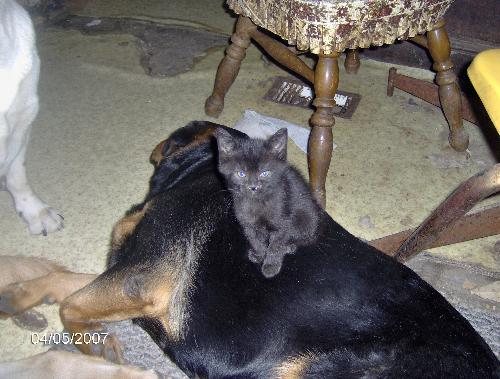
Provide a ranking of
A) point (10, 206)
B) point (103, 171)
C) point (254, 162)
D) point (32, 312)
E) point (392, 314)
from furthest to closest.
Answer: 1. point (103, 171)
2. point (10, 206)
3. point (32, 312)
4. point (254, 162)
5. point (392, 314)

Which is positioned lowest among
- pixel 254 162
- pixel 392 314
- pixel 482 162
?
pixel 482 162

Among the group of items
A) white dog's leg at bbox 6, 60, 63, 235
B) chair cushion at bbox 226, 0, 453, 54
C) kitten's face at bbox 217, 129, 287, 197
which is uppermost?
chair cushion at bbox 226, 0, 453, 54

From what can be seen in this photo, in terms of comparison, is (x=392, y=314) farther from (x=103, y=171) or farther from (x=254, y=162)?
(x=103, y=171)

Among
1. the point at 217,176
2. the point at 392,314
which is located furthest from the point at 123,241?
the point at 392,314

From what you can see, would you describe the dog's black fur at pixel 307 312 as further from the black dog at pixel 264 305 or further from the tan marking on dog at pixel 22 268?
the tan marking on dog at pixel 22 268

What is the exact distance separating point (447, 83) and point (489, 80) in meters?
1.18

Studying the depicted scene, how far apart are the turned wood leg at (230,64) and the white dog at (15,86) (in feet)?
3.56

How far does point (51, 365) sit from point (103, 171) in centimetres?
122

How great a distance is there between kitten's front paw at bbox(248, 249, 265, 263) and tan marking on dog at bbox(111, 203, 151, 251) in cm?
44

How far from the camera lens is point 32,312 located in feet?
6.88

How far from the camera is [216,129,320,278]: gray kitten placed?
159 cm

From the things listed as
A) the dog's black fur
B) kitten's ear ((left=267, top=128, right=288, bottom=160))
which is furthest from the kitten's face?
the dog's black fur

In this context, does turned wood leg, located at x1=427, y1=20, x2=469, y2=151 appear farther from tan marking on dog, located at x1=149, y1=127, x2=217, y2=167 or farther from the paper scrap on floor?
tan marking on dog, located at x1=149, y1=127, x2=217, y2=167

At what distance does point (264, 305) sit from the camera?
1521 millimetres
